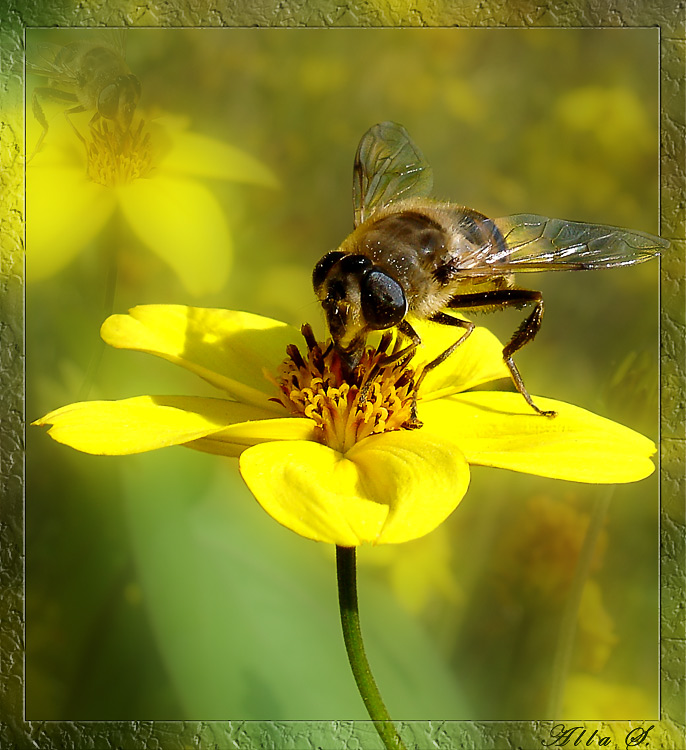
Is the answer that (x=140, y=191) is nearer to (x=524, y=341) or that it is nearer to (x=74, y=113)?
(x=74, y=113)

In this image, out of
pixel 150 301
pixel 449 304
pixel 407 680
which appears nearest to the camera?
pixel 449 304

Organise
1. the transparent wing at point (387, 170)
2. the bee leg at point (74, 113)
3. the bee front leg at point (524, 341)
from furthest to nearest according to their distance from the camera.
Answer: the bee leg at point (74, 113)
the transparent wing at point (387, 170)
the bee front leg at point (524, 341)

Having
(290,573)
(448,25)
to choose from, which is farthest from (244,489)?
(448,25)

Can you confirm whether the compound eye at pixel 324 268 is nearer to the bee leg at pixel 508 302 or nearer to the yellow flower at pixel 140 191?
the bee leg at pixel 508 302

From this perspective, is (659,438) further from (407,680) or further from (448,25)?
(448,25)

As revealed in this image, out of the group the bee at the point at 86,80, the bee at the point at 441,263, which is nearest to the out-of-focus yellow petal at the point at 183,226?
the bee at the point at 86,80

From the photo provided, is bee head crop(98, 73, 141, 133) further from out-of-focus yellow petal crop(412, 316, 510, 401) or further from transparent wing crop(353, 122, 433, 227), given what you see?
out-of-focus yellow petal crop(412, 316, 510, 401)
